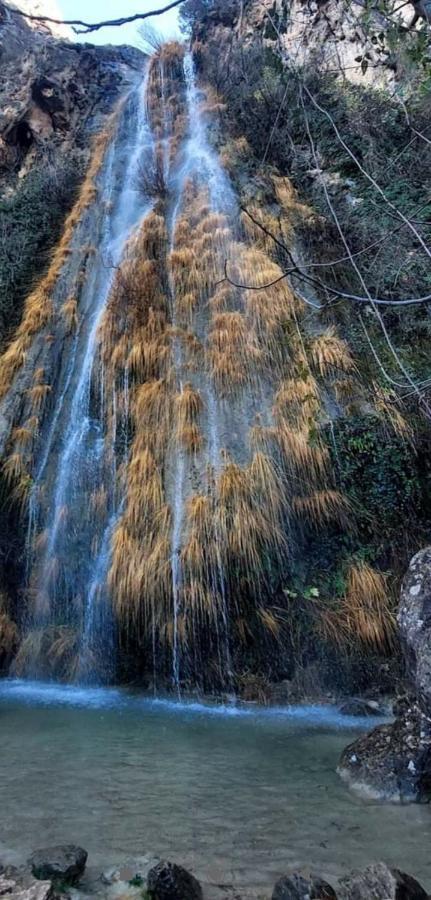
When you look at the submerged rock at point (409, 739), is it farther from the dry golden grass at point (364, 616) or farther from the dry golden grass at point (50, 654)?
Answer: the dry golden grass at point (50, 654)

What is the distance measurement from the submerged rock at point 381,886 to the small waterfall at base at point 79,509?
414 centimetres

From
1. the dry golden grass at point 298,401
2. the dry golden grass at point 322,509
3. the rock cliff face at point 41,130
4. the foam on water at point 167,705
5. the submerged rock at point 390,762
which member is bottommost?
the foam on water at point 167,705

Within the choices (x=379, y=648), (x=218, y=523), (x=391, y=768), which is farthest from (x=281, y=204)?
(x=391, y=768)

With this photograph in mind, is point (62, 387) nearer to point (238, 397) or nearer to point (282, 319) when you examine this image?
point (238, 397)

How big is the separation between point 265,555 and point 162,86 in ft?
50.6

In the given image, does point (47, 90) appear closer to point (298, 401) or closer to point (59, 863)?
point (298, 401)

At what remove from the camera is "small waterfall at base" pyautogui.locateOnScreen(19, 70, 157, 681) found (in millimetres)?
5953

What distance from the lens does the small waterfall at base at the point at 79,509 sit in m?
5.95

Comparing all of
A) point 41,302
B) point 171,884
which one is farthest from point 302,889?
point 41,302

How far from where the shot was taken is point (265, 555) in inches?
228

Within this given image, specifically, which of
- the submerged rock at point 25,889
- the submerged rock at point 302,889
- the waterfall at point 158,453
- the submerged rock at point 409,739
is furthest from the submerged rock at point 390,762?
the waterfall at point 158,453

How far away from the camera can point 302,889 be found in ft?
6.34

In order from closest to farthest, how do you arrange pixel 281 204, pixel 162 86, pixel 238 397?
pixel 238 397, pixel 281 204, pixel 162 86

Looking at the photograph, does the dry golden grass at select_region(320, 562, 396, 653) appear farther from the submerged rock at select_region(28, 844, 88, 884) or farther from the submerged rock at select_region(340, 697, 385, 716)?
the submerged rock at select_region(28, 844, 88, 884)
